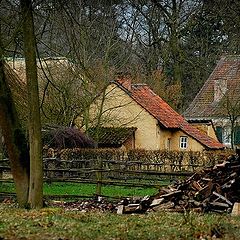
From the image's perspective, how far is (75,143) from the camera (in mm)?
34656

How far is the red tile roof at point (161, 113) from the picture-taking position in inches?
1633

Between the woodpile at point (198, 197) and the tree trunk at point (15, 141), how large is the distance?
2.09 m

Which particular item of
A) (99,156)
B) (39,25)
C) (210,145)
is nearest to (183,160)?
(99,156)

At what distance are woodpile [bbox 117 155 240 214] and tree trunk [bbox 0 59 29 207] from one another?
2.09 meters

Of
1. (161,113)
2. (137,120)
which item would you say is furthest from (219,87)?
(137,120)

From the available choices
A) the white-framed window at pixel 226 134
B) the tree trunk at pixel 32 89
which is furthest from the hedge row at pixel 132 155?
the tree trunk at pixel 32 89

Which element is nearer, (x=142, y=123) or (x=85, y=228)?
(x=85, y=228)

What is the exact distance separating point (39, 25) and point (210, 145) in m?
25.4

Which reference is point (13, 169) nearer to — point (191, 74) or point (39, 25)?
point (39, 25)

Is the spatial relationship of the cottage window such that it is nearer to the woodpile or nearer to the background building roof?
the background building roof

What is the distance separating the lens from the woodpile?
14734 millimetres

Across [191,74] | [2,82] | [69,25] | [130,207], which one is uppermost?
[191,74]

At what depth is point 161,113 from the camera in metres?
42.2

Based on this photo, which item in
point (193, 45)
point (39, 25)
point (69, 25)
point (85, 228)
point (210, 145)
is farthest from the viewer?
point (193, 45)
